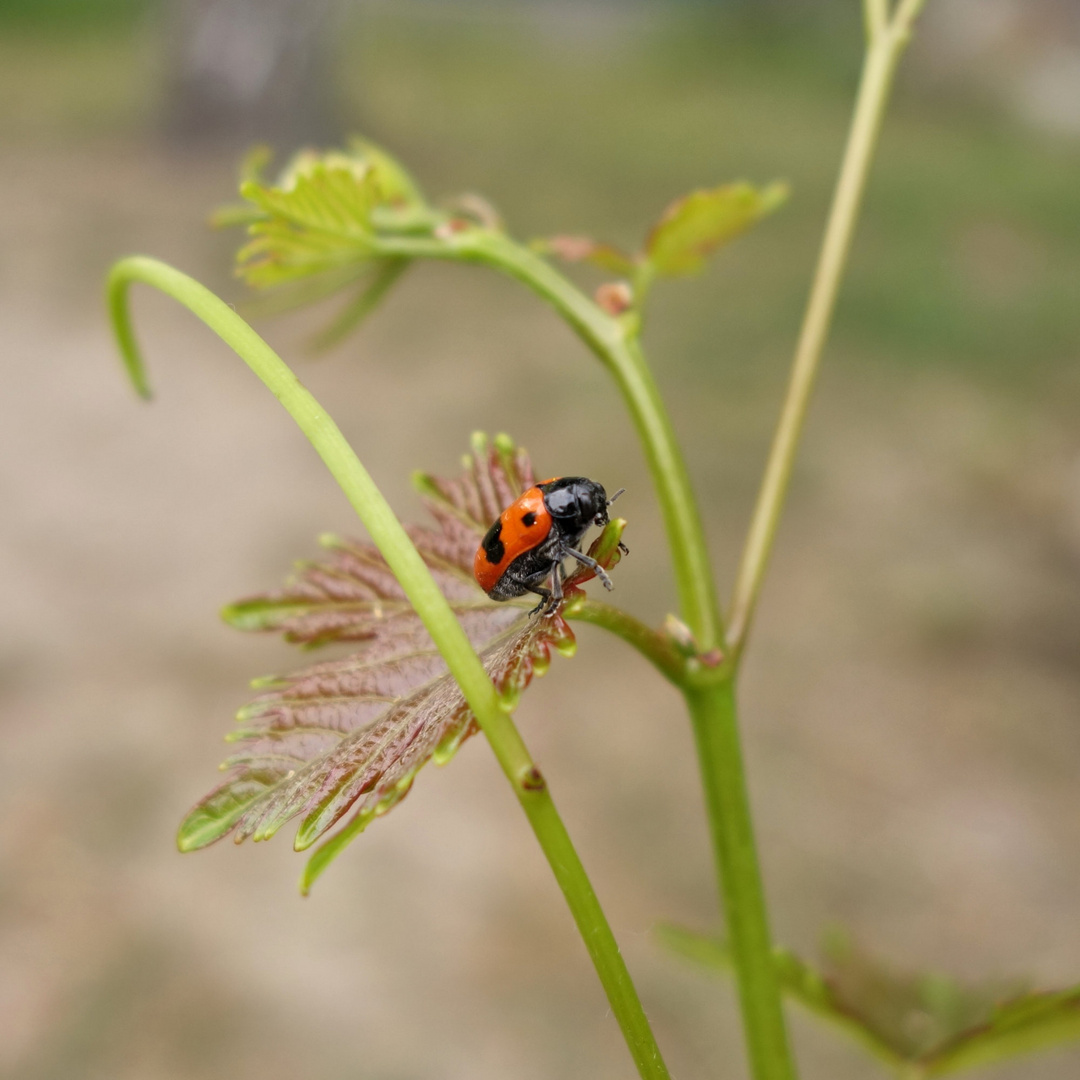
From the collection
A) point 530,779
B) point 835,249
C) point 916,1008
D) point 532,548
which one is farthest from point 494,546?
point 916,1008

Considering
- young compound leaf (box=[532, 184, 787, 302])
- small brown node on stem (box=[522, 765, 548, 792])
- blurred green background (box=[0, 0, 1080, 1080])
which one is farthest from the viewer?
blurred green background (box=[0, 0, 1080, 1080])

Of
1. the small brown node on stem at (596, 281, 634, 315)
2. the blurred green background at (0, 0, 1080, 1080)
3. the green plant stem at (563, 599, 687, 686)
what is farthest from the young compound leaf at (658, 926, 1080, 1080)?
the blurred green background at (0, 0, 1080, 1080)

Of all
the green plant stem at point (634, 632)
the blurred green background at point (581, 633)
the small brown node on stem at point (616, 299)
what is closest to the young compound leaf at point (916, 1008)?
the green plant stem at point (634, 632)

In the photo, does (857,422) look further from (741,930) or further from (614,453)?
(741,930)

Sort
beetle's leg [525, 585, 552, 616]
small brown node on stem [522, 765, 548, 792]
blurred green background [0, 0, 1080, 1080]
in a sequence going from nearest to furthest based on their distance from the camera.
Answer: small brown node on stem [522, 765, 548, 792] < beetle's leg [525, 585, 552, 616] < blurred green background [0, 0, 1080, 1080]

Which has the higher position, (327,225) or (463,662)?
(327,225)

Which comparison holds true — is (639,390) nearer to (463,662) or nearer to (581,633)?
(463,662)

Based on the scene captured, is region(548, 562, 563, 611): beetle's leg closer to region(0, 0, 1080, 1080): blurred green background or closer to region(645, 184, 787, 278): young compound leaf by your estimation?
region(645, 184, 787, 278): young compound leaf
